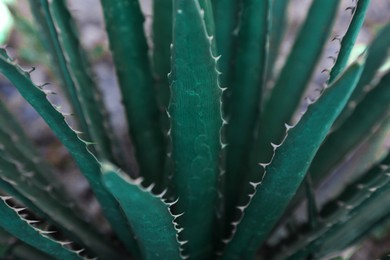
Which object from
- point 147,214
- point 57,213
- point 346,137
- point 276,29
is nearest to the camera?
point 147,214

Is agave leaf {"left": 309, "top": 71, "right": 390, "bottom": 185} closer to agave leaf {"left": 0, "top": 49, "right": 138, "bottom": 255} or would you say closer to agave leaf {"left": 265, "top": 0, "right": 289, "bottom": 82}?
agave leaf {"left": 265, "top": 0, "right": 289, "bottom": 82}

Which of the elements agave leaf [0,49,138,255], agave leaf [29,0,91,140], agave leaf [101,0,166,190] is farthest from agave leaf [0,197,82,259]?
agave leaf [101,0,166,190]

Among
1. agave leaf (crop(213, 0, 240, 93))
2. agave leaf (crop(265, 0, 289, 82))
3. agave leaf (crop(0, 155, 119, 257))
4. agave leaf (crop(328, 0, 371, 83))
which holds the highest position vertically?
agave leaf (crop(328, 0, 371, 83))

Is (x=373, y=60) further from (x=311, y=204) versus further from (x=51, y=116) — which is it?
(x=51, y=116)

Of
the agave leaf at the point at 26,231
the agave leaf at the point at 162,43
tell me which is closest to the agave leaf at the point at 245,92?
the agave leaf at the point at 162,43

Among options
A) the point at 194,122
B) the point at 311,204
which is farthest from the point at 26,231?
the point at 311,204

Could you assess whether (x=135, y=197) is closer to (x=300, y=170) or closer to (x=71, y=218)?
(x=300, y=170)

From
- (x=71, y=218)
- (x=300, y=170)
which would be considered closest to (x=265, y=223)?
(x=300, y=170)
